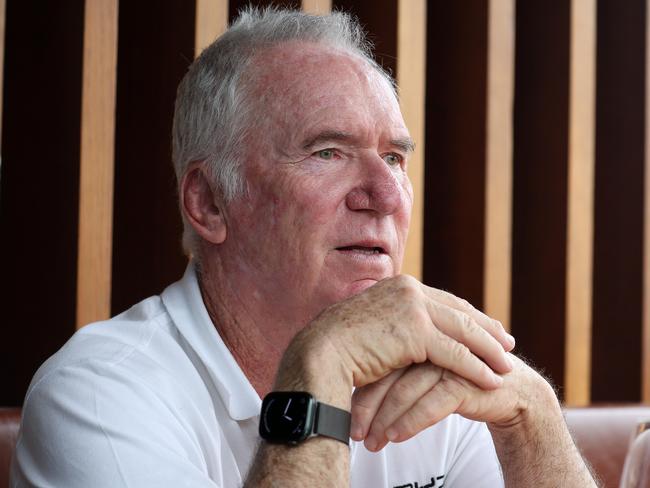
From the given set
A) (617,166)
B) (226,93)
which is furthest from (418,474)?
(617,166)

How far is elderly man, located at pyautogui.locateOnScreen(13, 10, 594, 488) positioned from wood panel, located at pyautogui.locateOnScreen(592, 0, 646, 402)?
1325 millimetres

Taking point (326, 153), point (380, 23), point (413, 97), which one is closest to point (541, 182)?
point (413, 97)

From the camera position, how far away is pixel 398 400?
3.77 ft

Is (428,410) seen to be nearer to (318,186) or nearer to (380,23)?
(318,186)

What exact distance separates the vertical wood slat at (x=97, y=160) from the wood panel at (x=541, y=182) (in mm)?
1200

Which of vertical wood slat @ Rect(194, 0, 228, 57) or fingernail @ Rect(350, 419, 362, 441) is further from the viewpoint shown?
vertical wood slat @ Rect(194, 0, 228, 57)

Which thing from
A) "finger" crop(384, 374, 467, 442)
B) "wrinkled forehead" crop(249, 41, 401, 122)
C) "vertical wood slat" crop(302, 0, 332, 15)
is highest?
"vertical wood slat" crop(302, 0, 332, 15)

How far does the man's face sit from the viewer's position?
54.9 inches

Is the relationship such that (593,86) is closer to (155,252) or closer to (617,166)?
(617,166)

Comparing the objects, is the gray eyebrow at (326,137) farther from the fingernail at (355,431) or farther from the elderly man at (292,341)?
the fingernail at (355,431)

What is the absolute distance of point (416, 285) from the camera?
1174 millimetres

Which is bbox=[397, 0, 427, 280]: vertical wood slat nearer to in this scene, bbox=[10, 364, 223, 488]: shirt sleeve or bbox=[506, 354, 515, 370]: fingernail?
bbox=[506, 354, 515, 370]: fingernail

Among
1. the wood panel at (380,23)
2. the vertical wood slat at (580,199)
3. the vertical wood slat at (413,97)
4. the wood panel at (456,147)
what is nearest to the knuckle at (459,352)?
the vertical wood slat at (413,97)

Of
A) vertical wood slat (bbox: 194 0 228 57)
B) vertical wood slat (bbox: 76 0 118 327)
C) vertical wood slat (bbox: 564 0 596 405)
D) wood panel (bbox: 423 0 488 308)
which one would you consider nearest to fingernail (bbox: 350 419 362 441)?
vertical wood slat (bbox: 76 0 118 327)
